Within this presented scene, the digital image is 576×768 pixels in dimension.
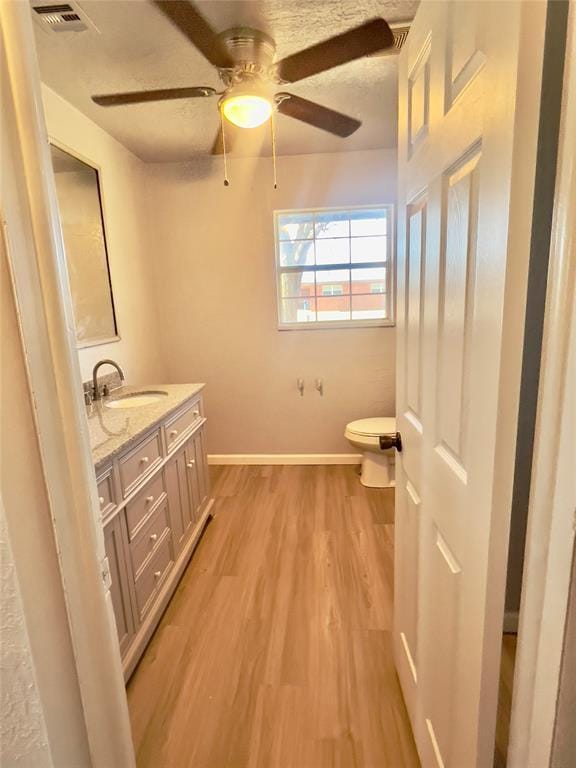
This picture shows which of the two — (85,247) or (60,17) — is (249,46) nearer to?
(60,17)

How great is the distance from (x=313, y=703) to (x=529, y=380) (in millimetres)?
1337

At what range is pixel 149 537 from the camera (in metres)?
1.79

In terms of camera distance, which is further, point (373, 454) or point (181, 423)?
point (373, 454)

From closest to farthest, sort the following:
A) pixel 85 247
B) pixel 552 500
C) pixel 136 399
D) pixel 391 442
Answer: pixel 552 500 < pixel 391 442 < pixel 85 247 < pixel 136 399

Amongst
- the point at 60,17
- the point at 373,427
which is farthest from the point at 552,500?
the point at 373,427

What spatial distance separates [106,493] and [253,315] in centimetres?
215

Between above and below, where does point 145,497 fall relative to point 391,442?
below

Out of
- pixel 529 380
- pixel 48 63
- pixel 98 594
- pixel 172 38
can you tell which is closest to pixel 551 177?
pixel 529 380

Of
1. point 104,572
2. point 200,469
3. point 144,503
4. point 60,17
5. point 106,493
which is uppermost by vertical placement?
point 60,17

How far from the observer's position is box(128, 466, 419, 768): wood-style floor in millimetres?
1323

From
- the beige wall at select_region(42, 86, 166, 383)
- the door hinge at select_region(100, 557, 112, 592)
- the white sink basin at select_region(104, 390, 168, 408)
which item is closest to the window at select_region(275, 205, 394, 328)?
the beige wall at select_region(42, 86, 166, 383)

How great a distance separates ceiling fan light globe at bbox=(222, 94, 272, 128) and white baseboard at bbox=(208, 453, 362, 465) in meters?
2.49

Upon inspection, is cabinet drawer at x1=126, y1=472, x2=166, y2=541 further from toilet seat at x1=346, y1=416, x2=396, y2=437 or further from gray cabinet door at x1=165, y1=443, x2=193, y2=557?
toilet seat at x1=346, y1=416, x2=396, y2=437

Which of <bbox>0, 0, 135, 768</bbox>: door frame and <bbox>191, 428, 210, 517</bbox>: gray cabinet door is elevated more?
<bbox>0, 0, 135, 768</bbox>: door frame
